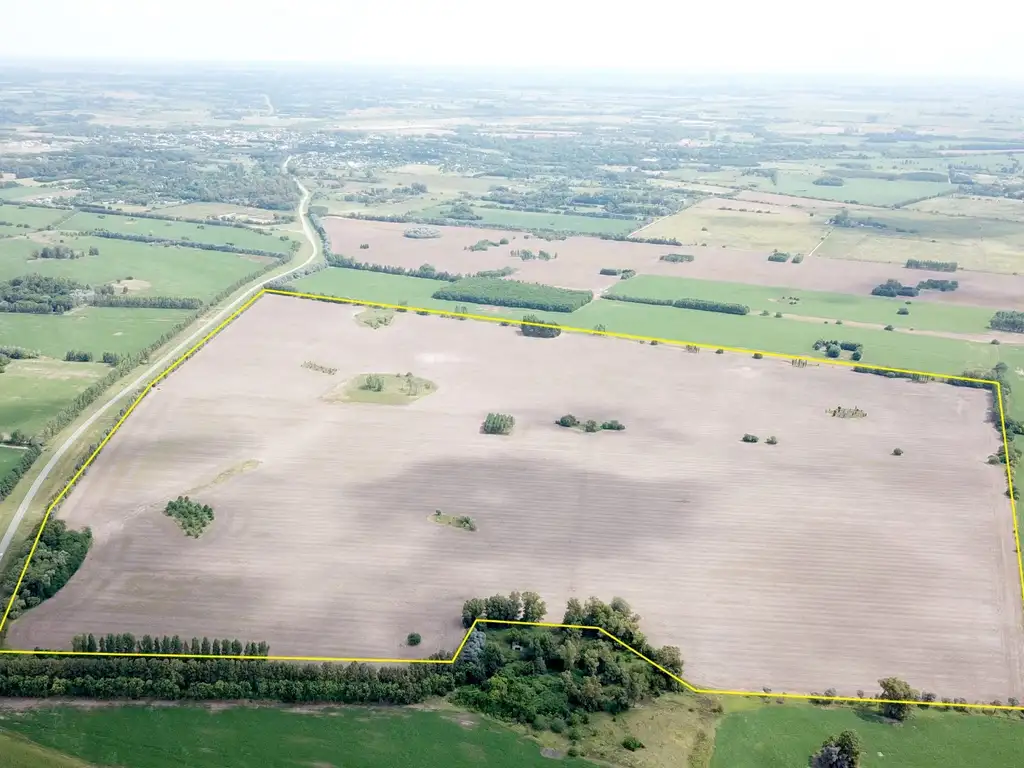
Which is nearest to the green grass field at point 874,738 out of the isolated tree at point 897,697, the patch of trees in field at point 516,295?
the isolated tree at point 897,697

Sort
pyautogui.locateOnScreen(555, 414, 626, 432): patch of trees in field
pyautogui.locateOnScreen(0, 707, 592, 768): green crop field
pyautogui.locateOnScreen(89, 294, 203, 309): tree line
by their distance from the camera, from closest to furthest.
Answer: pyautogui.locateOnScreen(0, 707, 592, 768): green crop field
pyautogui.locateOnScreen(555, 414, 626, 432): patch of trees in field
pyautogui.locateOnScreen(89, 294, 203, 309): tree line

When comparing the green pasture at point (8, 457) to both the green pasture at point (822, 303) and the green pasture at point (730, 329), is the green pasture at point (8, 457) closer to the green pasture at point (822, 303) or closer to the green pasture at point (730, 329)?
the green pasture at point (730, 329)

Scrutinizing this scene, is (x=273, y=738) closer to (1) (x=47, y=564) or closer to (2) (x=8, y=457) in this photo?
(1) (x=47, y=564)

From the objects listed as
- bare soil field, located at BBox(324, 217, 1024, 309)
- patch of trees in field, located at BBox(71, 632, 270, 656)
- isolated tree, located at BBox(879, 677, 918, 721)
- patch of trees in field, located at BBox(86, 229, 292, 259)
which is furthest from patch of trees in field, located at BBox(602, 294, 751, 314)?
patch of trees in field, located at BBox(71, 632, 270, 656)

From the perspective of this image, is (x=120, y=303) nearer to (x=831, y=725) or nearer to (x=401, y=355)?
(x=401, y=355)

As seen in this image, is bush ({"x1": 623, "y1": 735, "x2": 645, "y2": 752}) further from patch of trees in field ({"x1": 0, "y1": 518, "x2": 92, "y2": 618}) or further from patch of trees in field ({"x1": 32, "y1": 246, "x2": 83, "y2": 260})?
patch of trees in field ({"x1": 32, "y1": 246, "x2": 83, "y2": 260})

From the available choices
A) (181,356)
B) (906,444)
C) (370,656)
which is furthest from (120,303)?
(906,444)
